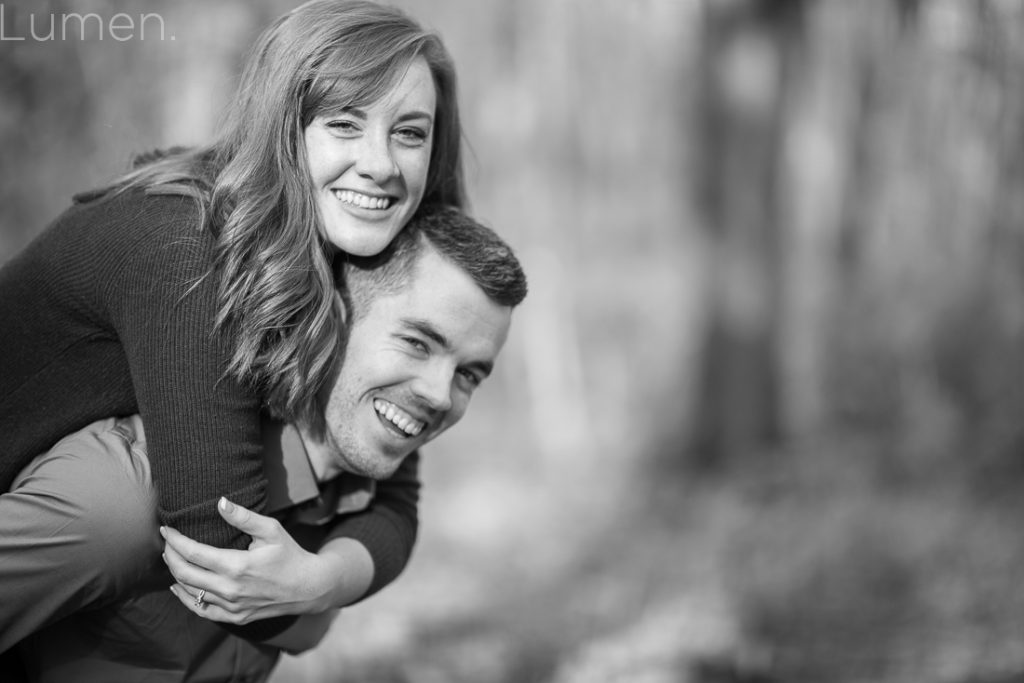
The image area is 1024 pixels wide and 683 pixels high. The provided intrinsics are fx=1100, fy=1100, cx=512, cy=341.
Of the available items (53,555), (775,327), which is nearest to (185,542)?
(53,555)

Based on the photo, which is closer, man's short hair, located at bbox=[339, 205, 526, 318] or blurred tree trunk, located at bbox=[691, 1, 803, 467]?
man's short hair, located at bbox=[339, 205, 526, 318]

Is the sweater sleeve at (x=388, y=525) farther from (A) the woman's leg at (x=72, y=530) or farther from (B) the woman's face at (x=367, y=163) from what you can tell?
(B) the woman's face at (x=367, y=163)

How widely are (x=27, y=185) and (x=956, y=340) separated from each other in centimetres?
691

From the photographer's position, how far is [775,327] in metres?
9.18

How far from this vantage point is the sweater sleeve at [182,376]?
229cm

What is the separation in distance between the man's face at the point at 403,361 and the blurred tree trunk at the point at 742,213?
6.56 metres

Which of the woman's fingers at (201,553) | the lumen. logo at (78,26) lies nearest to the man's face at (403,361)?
the woman's fingers at (201,553)

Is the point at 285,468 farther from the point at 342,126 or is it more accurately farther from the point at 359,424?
the point at 342,126

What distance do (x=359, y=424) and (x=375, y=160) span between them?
0.65 metres

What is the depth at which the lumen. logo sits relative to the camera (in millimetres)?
4598

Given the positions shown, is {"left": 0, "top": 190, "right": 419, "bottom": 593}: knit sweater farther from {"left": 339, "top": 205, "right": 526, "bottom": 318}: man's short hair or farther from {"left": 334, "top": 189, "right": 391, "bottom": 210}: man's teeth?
{"left": 339, "top": 205, "right": 526, "bottom": 318}: man's short hair

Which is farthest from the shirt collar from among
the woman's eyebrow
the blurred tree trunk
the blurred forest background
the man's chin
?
the blurred tree trunk

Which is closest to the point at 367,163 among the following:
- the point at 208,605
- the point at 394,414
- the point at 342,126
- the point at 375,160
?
the point at 375,160

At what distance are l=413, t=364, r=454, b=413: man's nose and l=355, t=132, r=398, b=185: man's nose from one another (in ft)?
1.58
